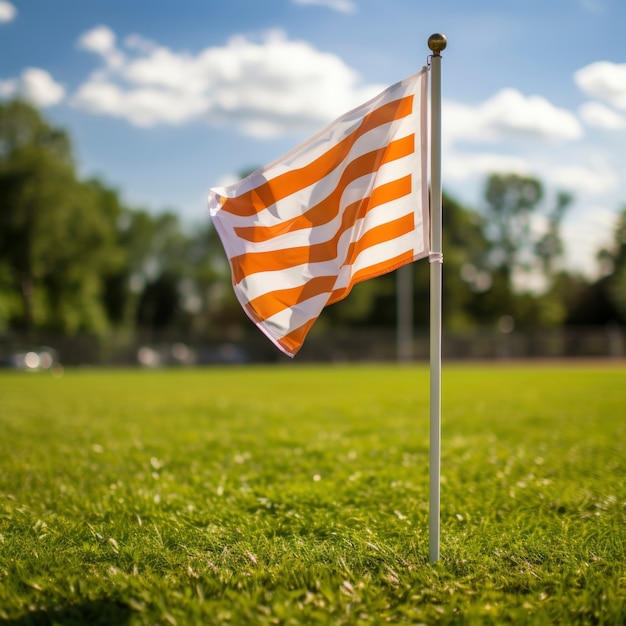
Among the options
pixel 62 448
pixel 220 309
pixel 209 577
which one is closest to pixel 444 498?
pixel 209 577

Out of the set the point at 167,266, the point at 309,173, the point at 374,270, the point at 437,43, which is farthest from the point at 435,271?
the point at 167,266

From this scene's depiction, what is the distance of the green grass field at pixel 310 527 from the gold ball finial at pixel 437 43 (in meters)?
2.87

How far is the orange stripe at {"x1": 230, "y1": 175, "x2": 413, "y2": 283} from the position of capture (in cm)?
403

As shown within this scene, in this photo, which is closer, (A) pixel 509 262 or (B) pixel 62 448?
(B) pixel 62 448

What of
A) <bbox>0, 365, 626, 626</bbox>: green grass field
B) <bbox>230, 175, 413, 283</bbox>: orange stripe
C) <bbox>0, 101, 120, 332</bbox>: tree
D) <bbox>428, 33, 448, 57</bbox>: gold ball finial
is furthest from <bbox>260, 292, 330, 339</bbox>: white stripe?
<bbox>0, 101, 120, 332</bbox>: tree

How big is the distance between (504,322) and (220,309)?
3403 centimetres

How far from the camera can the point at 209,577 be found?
3.64 metres

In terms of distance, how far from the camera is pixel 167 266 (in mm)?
78688

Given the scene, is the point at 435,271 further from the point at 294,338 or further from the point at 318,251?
the point at 294,338

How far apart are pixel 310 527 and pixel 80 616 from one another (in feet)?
6.01

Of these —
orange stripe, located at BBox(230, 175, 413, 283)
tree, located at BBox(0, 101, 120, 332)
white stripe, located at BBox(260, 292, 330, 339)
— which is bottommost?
Answer: white stripe, located at BBox(260, 292, 330, 339)

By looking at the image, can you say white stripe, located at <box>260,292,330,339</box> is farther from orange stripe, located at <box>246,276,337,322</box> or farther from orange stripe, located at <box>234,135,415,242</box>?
orange stripe, located at <box>234,135,415,242</box>

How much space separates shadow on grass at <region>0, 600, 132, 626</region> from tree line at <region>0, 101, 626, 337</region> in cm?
4986

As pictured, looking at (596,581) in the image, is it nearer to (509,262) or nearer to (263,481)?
(263,481)
